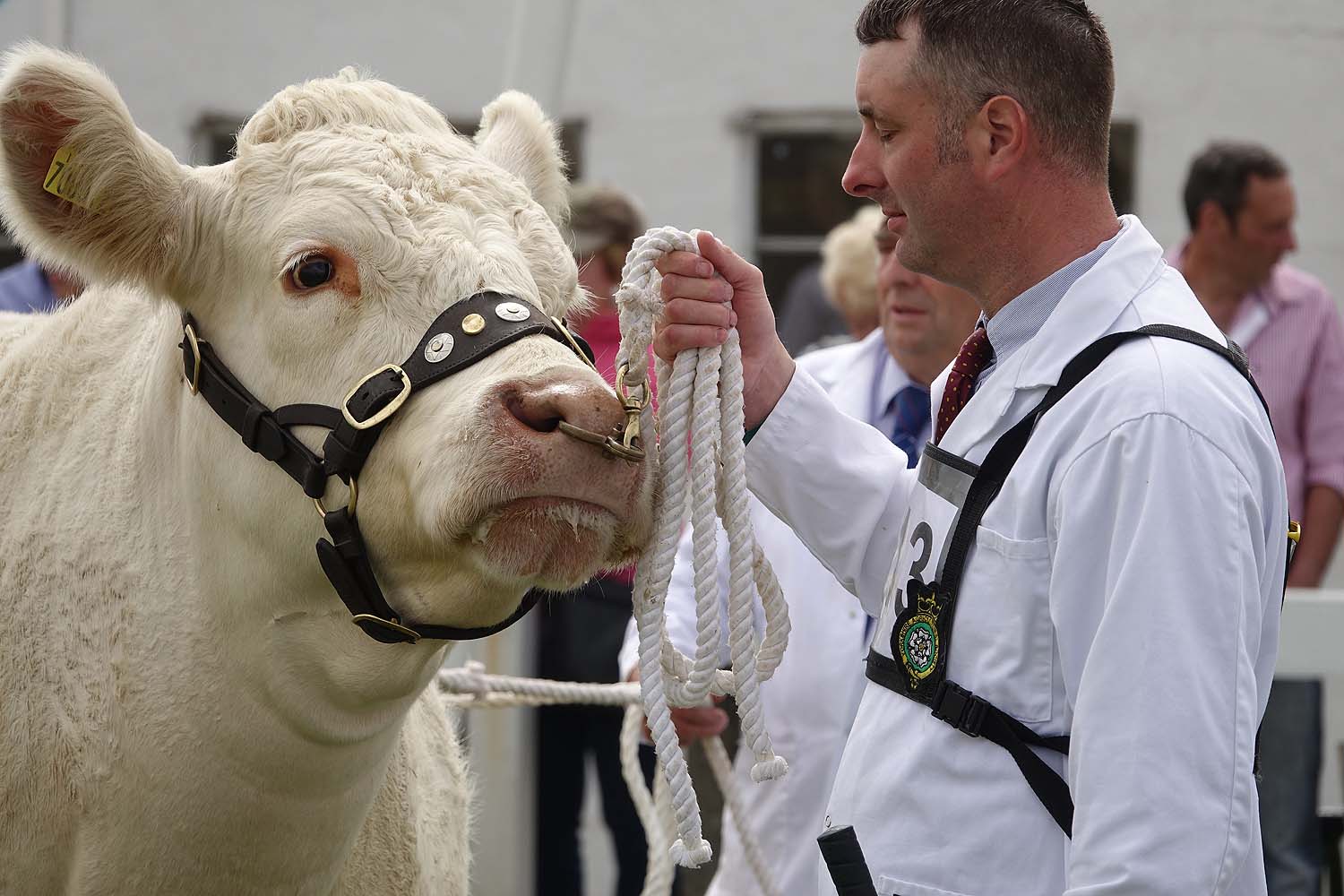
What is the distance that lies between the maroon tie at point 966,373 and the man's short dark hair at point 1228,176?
3791mm

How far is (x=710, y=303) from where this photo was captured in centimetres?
249

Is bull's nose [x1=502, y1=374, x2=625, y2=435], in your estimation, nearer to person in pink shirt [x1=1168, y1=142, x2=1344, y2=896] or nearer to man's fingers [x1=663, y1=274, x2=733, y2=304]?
man's fingers [x1=663, y1=274, x2=733, y2=304]

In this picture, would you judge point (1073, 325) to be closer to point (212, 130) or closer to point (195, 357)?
point (195, 357)

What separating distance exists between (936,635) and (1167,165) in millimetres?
5827

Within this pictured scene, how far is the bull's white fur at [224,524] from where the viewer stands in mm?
2473

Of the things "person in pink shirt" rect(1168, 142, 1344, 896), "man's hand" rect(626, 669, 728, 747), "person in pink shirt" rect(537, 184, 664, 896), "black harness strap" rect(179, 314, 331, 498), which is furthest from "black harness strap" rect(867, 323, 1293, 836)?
"person in pink shirt" rect(1168, 142, 1344, 896)

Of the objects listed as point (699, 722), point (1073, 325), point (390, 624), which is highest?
point (1073, 325)

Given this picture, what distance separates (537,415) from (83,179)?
0.96 meters

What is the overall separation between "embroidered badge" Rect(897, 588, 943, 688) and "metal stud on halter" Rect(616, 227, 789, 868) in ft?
0.81

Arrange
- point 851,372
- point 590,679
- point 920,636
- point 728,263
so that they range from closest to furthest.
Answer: point 920,636
point 728,263
point 851,372
point 590,679

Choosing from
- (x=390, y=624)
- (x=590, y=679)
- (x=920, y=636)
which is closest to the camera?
(x=920, y=636)

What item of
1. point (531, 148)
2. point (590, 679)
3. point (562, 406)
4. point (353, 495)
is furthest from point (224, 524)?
point (590, 679)

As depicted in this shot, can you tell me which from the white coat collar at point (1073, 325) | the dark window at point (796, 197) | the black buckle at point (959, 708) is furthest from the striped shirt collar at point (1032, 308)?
the dark window at point (796, 197)

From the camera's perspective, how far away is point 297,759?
2.61 metres
